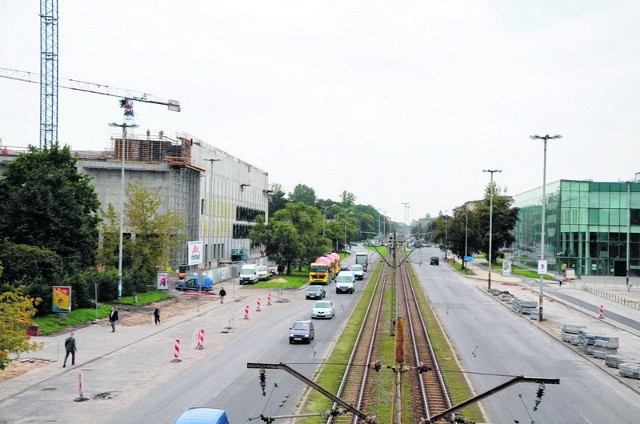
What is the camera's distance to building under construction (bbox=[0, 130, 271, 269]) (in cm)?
7931

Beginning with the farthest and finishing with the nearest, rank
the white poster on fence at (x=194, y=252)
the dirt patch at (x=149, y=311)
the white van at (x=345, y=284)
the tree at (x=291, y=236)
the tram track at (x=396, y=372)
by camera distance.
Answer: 1. the tree at (x=291, y=236)
2. the white poster on fence at (x=194, y=252)
3. the white van at (x=345, y=284)
4. the dirt patch at (x=149, y=311)
5. the tram track at (x=396, y=372)

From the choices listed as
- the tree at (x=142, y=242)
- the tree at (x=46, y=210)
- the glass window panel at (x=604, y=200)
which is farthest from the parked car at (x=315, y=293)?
the glass window panel at (x=604, y=200)

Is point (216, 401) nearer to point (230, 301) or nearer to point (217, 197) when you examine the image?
point (230, 301)

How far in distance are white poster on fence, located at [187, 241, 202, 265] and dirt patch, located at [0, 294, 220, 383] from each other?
569cm

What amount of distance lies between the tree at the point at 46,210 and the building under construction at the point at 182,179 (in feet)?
51.3

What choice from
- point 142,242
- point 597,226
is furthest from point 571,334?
point 597,226

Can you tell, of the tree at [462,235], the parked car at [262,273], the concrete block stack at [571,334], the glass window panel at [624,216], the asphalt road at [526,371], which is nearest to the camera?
the asphalt road at [526,371]

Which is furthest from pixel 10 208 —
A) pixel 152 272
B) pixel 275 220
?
pixel 275 220

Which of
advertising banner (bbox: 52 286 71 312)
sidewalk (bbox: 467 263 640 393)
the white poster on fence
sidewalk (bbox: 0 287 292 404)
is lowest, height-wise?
sidewalk (bbox: 467 263 640 393)

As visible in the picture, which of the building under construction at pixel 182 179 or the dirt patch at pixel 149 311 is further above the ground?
the building under construction at pixel 182 179

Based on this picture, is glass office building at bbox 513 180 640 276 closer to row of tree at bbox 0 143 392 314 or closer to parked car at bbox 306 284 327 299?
parked car at bbox 306 284 327 299

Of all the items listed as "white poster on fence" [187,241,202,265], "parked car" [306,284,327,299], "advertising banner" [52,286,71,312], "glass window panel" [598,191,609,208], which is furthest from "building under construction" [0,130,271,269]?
"glass window panel" [598,191,609,208]

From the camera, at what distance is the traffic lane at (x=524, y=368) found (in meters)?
23.4

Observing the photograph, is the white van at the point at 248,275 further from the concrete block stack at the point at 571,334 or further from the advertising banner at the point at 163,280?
the concrete block stack at the point at 571,334
